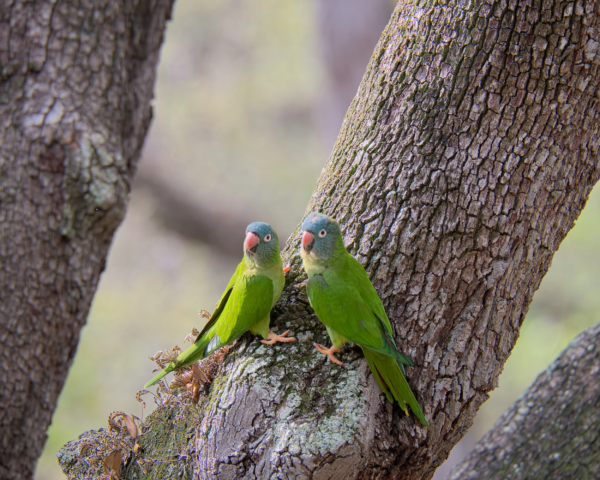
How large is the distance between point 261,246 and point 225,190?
7465 mm

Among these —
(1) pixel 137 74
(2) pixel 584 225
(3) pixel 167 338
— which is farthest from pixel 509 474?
(3) pixel 167 338

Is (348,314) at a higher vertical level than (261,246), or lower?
lower

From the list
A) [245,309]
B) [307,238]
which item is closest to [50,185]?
[245,309]

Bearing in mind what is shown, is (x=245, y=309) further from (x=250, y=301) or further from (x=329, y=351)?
(x=329, y=351)

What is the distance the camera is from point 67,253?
7.69 ft

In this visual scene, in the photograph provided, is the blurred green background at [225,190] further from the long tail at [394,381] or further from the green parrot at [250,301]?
the green parrot at [250,301]

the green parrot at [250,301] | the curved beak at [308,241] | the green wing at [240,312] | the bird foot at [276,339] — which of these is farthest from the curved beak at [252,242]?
the bird foot at [276,339]

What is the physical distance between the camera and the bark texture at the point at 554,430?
8.33ft

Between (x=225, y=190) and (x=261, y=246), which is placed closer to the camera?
(x=261, y=246)

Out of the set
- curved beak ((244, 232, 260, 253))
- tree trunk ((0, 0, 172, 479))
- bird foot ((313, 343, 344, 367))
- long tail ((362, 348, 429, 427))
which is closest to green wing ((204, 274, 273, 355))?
curved beak ((244, 232, 260, 253))

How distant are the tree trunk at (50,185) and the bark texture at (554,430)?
2294 millimetres

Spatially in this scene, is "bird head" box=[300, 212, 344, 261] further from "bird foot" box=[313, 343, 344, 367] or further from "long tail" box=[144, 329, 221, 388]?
"long tail" box=[144, 329, 221, 388]

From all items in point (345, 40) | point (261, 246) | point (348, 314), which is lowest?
point (348, 314)

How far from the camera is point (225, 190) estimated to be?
30.6ft
